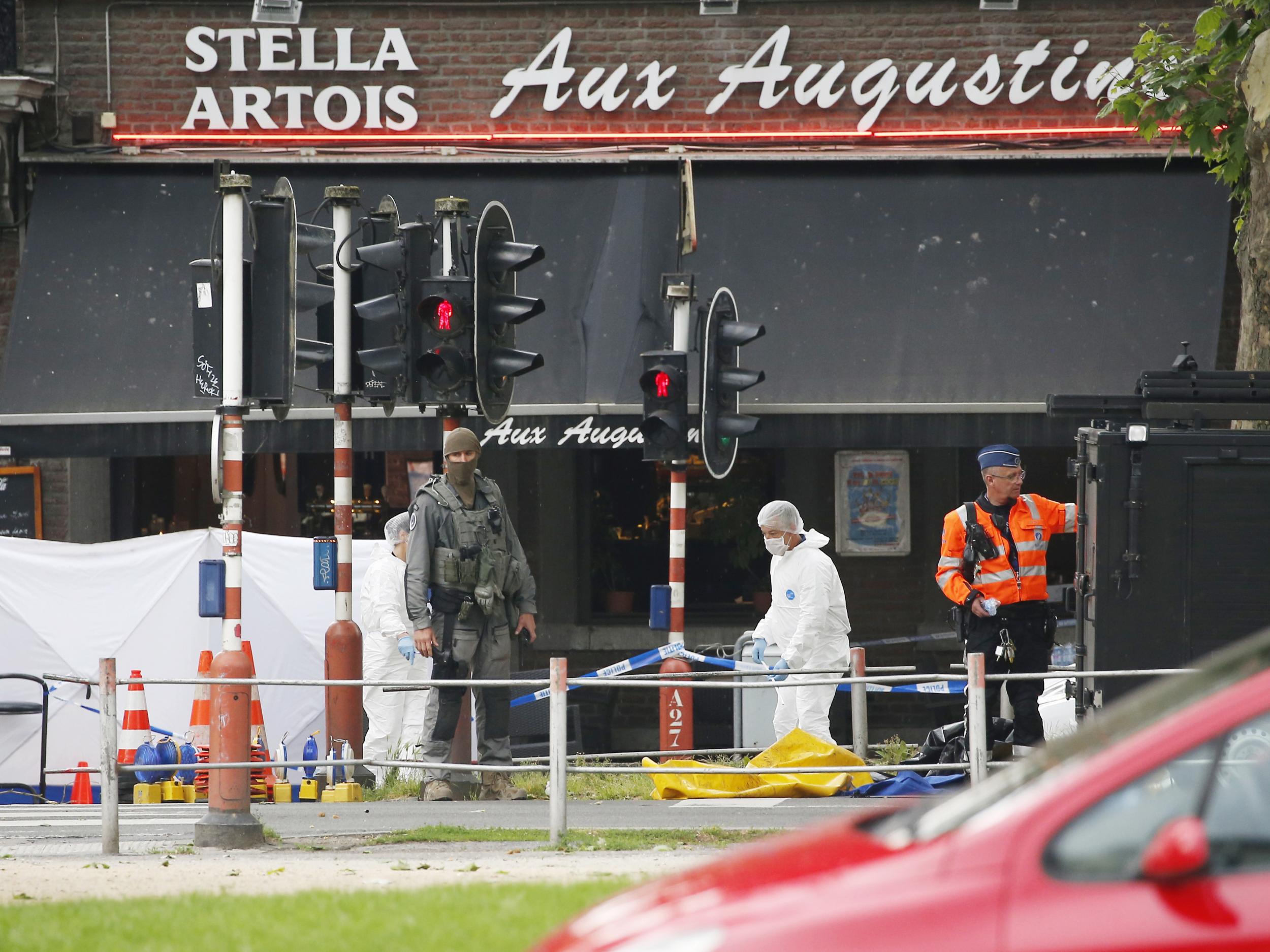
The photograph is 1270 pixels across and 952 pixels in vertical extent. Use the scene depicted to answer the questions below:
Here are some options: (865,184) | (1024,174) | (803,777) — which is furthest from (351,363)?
(1024,174)

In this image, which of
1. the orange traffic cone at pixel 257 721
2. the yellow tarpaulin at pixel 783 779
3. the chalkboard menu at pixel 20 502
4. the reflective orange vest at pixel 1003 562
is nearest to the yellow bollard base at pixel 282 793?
the orange traffic cone at pixel 257 721

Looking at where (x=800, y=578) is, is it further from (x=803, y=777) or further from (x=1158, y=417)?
(x=1158, y=417)

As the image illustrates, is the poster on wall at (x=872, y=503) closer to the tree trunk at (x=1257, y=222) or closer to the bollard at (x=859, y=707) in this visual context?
the bollard at (x=859, y=707)

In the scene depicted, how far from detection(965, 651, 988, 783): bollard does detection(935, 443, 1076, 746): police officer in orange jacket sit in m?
1.57

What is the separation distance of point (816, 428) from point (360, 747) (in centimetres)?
456

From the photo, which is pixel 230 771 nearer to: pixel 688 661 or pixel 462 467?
pixel 462 467

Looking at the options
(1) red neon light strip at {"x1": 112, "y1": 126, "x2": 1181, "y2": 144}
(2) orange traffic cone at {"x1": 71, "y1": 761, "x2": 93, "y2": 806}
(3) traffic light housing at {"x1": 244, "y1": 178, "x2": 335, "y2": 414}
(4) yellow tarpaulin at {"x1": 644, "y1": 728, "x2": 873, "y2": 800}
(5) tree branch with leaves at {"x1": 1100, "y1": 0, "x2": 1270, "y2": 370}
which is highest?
(1) red neon light strip at {"x1": 112, "y1": 126, "x2": 1181, "y2": 144}

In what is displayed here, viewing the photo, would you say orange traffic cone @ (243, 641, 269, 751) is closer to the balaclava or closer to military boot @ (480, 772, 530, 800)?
military boot @ (480, 772, 530, 800)

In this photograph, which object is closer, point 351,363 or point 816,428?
point 351,363

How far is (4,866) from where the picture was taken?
26.2 feet

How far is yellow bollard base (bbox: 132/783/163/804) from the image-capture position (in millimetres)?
11297

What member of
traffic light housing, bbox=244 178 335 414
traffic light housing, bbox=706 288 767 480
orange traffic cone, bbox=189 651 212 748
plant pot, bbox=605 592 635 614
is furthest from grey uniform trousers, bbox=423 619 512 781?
plant pot, bbox=605 592 635 614

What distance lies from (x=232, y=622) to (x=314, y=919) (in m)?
2.93

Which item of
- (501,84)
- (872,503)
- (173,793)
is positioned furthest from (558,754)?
(501,84)
